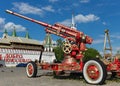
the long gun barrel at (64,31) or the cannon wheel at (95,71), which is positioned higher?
the long gun barrel at (64,31)

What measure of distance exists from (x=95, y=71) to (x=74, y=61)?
11.1 ft

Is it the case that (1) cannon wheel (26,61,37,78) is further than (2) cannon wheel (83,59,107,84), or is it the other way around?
(1) cannon wheel (26,61,37,78)

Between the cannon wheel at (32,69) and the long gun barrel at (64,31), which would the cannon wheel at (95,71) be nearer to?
the long gun barrel at (64,31)

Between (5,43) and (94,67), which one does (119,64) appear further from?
(5,43)

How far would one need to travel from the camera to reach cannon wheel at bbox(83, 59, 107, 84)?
14420 mm

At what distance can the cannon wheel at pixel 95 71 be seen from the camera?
14.4 meters

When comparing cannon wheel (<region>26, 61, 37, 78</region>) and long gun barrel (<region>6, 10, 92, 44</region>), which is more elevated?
long gun barrel (<region>6, 10, 92, 44</region>)

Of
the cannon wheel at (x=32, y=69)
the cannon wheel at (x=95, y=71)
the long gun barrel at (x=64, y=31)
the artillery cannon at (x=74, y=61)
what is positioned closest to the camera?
the cannon wheel at (x=95, y=71)

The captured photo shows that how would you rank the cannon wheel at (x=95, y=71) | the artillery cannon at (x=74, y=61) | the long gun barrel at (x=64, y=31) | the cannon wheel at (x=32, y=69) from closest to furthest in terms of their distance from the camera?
1. the cannon wheel at (x=95, y=71)
2. the artillery cannon at (x=74, y=61)
3. the long gun barrel at (x=64, y=31)
4. the cannon wheel at (x=32, y=69)

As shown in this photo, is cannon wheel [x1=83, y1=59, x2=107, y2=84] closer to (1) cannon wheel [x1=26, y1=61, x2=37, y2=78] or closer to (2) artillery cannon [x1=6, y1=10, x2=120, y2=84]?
(2) artillery cannon [x1=6, y1=10, x2=120, y2=84]

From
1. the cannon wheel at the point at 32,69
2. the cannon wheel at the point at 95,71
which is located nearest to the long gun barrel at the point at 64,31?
the cannon wheel at the point at 32,69

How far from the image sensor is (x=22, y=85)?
1445cm

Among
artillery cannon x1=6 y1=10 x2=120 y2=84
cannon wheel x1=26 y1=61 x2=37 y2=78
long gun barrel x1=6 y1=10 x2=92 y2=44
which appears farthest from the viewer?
cannon wheel x1=26 y1=61 x2=37 y2=78

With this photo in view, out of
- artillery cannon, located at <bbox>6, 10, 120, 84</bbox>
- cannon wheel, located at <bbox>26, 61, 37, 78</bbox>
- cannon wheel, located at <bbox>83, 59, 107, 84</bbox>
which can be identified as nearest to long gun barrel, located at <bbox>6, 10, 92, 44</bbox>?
artillery cannon, located at <bbox>6, 10, 120, 84</bbox>
